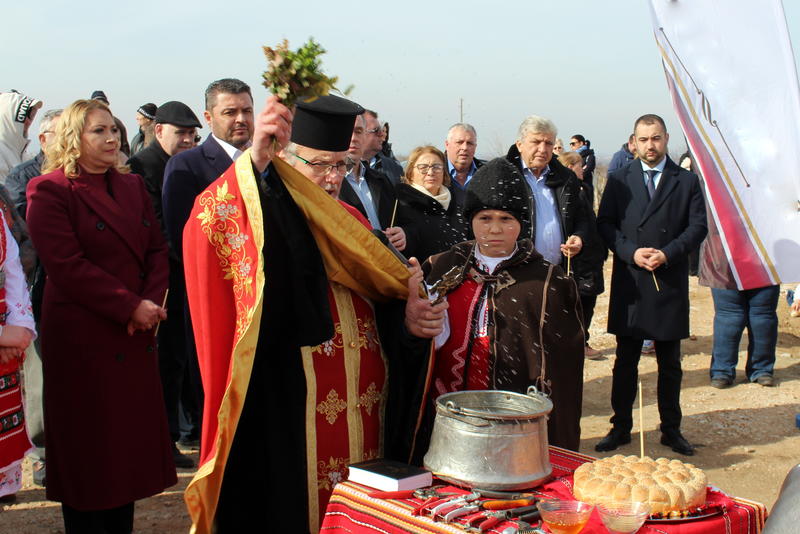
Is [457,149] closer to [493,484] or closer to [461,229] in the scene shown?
[461,229]

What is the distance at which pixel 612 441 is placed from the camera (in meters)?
6.23

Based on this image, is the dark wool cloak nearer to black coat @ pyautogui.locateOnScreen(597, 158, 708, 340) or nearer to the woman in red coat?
the woman in red coat

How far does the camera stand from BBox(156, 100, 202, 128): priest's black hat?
241 inches

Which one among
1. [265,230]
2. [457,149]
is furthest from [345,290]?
[457,149]

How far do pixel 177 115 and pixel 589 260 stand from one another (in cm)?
344

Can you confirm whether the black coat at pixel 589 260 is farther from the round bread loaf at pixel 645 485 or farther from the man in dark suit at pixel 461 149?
the round bread loaf at pixel 645 485

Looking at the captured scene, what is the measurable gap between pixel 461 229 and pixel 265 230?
3275 mm

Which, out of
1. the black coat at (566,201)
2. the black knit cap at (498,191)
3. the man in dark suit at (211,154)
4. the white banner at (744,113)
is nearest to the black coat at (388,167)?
the black coat at (566,201)

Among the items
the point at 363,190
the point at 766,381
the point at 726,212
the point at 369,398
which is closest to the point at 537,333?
the point at 369,398

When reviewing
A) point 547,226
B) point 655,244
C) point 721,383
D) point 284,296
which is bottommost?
point 721,383

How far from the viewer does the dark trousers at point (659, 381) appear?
6.20m

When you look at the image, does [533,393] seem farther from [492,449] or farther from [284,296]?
[284,296]

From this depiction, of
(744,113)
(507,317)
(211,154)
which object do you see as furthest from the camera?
(211,154)

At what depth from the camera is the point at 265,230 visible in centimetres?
305
